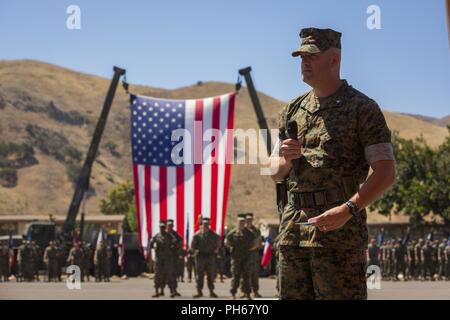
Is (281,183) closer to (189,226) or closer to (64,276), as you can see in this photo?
(189,226)

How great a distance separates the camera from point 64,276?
110 ft

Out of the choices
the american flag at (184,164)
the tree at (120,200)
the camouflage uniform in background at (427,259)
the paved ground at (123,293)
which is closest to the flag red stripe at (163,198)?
the american flag at (184,164)

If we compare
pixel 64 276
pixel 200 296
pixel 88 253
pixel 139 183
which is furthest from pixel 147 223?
pixel 64 276

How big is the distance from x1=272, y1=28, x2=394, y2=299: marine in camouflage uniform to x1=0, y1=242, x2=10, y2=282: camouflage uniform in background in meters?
25.9

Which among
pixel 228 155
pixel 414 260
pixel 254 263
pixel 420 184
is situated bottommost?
pixel 414 260

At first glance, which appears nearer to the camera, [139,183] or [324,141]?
[324,141]

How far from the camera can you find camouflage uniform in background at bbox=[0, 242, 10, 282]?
30.0 m

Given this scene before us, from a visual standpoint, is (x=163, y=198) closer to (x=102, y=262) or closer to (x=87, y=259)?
(x=102, y=262)

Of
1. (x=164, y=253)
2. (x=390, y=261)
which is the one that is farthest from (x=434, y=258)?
(x=164, y=253)

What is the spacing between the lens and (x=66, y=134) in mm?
105375

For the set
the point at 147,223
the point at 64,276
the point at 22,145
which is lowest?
the point at 64,276

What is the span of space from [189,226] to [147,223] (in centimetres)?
108

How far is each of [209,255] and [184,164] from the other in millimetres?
2953

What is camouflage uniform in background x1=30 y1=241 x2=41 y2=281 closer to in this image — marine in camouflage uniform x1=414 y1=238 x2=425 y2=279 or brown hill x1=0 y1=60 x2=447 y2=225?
marine in camouflage uniform x1=414 y1=238 x2=425 y2=279
